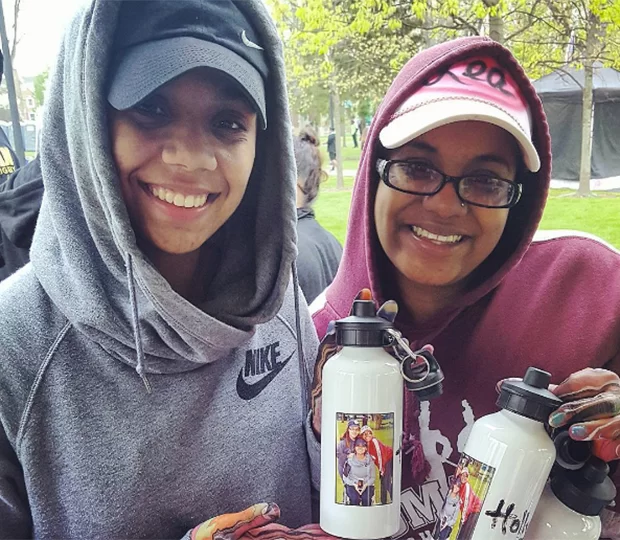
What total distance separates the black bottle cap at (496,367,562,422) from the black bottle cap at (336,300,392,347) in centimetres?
22

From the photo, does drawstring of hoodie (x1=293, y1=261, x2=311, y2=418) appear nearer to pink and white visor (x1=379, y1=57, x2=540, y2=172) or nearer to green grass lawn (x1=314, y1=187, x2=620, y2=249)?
pink and white visor (x1=379, y1=57, x2=540, y2=172)

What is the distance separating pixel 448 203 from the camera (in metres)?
1.30

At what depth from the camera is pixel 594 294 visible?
4.32 ft

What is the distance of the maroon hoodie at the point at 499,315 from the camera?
4.25ft

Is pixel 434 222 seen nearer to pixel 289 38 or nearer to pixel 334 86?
pixel 289 38

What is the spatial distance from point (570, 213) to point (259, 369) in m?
4.98

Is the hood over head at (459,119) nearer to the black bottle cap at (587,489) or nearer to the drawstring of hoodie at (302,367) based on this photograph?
the drawstring of hoodie at (302,367)

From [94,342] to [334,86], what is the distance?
22.6 ft

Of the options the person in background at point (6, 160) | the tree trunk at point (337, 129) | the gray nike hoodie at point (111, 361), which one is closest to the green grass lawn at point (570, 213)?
the tree trunk at point (337, 129)

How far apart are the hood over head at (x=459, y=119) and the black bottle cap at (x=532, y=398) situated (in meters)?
0.44

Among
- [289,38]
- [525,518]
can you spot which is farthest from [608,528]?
[289,38]

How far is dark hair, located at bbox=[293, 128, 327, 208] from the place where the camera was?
336 centimetres

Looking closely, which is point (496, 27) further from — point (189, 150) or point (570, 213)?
point (189, 150)

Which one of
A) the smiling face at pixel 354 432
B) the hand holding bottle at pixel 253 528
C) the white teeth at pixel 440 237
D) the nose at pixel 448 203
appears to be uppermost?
the nose at pixel 448 203
